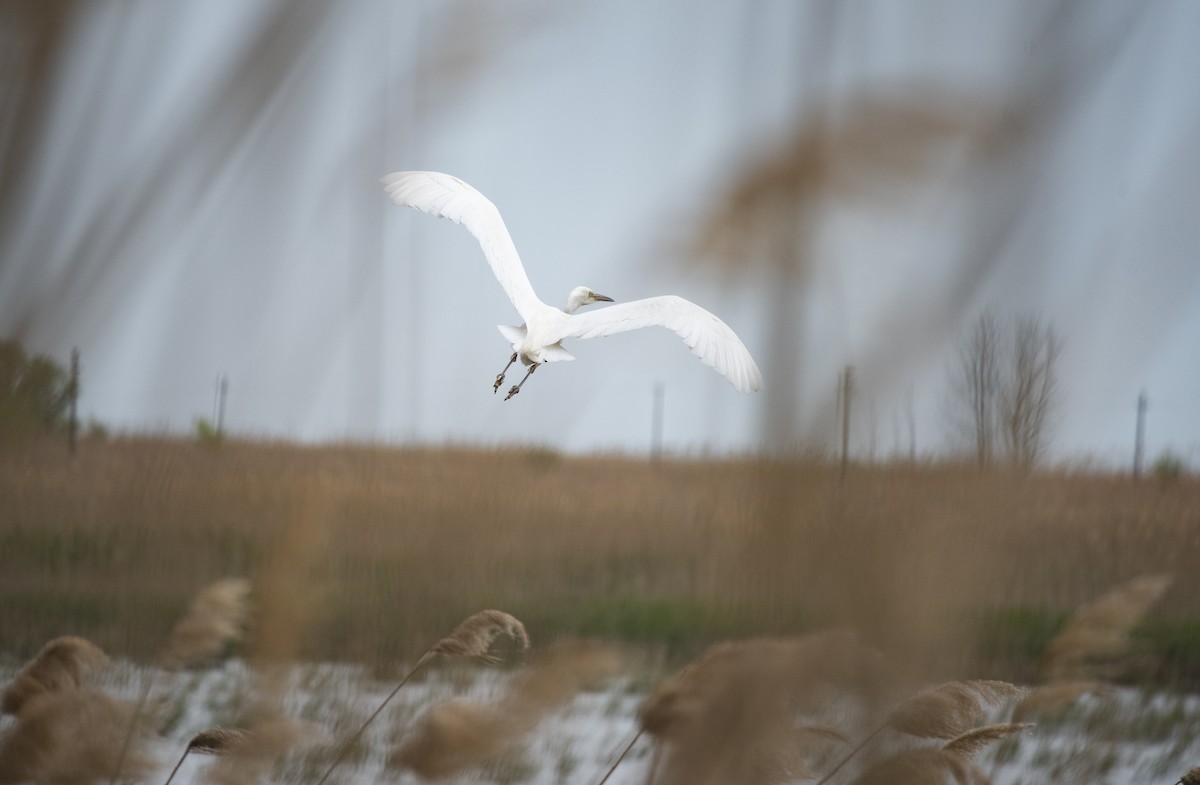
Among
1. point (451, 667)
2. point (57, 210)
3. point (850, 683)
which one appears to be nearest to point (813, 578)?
point (850, 683)

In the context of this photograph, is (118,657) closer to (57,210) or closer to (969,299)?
(57,210)

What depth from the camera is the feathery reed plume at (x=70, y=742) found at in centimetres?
65

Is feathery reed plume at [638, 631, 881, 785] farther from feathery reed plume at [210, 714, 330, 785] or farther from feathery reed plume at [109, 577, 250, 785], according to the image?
feathery reed plume at [109, 577, 250, 785]

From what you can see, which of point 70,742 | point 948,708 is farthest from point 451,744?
point 948,708

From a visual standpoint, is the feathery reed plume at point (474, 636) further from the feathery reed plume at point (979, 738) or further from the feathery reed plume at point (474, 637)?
the feathery reed plume at point (979, 738)

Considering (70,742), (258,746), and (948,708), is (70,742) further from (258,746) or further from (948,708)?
(948,708)

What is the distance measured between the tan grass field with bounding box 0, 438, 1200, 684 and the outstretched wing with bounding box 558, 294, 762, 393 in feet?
0.15

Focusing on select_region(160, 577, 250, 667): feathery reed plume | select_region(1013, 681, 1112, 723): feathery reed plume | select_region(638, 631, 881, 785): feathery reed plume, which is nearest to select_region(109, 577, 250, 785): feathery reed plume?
select_region(160, 577, 250, 667): feathery reed plume

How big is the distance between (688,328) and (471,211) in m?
0.15

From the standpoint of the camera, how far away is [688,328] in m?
0.49

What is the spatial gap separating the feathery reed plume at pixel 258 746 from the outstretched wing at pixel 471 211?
0.98 ft

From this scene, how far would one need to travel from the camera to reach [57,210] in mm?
484

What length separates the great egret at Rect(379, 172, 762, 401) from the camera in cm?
43

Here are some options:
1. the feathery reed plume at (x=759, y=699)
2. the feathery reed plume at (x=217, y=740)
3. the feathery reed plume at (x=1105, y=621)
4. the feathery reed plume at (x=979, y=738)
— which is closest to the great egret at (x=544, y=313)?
the feathery reed plume at (x=759, y=699)
